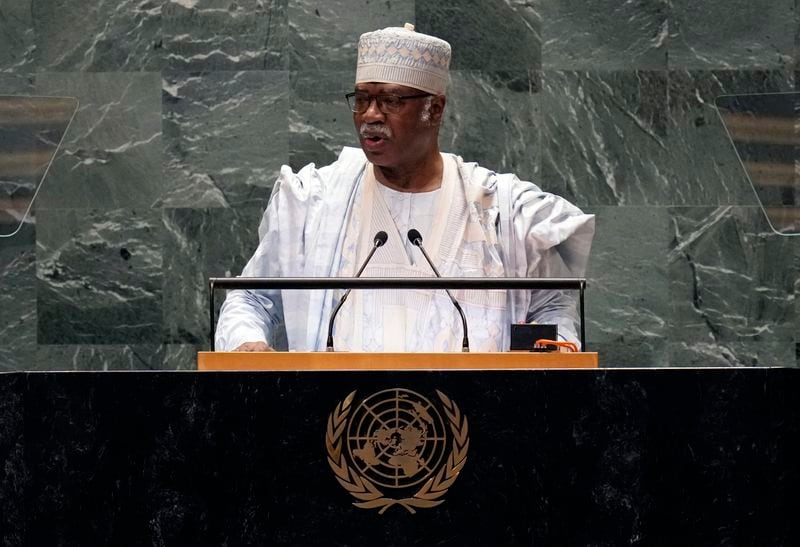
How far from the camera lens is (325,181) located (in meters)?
5.77

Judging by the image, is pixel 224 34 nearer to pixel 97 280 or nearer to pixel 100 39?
pixel 100 39

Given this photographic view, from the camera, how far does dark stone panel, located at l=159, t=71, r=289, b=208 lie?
23.5 ft

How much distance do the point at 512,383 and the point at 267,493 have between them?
617mm

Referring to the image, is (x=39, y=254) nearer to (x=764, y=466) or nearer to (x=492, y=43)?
(x=492, y=43)

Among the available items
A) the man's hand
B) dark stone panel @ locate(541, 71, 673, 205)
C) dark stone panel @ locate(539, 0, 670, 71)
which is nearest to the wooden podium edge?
the man's hand

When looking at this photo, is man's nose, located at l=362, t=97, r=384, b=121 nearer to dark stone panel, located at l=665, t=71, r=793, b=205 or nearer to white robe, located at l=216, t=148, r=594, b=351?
white robe, located at l=216, t=148, r=594, b=351

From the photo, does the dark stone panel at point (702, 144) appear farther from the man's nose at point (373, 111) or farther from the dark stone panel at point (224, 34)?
the man's nose at point (373, 111)

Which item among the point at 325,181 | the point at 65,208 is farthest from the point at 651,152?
the point at 65,208

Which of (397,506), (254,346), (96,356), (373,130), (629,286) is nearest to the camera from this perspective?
(397,506)

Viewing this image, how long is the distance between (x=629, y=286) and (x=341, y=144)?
4.95 feet

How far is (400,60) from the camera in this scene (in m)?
5.66

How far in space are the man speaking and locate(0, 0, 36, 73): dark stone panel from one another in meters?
2.02

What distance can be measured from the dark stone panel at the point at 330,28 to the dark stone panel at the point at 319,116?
0.06m

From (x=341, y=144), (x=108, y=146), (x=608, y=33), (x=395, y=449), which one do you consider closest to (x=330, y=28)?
(x=341, y=144)
